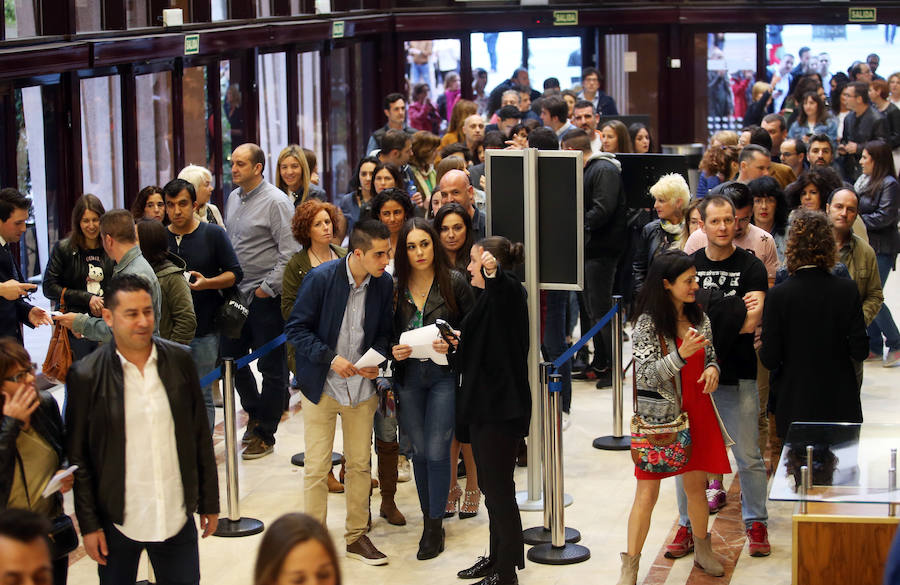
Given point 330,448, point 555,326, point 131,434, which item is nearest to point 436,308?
point 330,448

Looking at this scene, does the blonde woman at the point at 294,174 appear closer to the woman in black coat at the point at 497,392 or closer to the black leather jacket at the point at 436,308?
the black leather jacket at the point at 436,308

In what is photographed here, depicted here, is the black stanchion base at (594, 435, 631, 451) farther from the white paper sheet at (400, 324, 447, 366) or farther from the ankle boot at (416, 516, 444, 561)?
the white paper sheet at (400, 324, 447, 366)

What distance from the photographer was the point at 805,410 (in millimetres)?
6324

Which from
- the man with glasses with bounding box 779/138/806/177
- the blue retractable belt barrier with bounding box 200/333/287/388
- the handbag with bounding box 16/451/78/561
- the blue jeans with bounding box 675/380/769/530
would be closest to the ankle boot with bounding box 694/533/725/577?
the blue jeans with bounding box 675/380/769/530

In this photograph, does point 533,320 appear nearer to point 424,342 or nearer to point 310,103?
point 424,342

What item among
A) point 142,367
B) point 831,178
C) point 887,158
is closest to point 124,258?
point 142,367

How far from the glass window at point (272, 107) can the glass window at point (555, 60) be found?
16.6 ft

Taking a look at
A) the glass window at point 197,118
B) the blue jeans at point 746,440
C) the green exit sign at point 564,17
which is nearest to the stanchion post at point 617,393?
the blue jeans at point 746,440

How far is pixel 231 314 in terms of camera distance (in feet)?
25.9

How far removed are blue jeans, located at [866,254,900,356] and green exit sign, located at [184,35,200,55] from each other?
6.20 m

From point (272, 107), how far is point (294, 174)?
5422 millimetres

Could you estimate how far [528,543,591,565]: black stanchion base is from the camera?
258 inches

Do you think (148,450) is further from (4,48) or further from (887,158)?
(887,158)

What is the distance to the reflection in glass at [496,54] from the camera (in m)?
18.4
